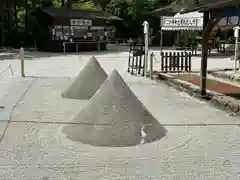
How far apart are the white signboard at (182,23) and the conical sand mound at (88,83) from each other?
8.64 meters

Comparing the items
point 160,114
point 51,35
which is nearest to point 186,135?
point 160,114

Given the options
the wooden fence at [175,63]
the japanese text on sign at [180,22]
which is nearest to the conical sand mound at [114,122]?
the wooden fence at [175,63]

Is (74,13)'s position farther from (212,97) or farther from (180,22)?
(212,97)

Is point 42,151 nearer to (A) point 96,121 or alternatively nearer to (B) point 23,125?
(A) point 96,121

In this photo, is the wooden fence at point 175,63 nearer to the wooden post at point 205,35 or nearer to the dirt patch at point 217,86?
the dirt patch at point 217,86

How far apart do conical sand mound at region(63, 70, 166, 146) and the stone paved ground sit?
22 centimetres

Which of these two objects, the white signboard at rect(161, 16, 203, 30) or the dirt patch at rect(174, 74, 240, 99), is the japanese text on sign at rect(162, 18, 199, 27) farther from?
the dirt patch at rect(174, 74, 240, 99)

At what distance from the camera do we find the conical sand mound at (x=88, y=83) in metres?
11.8

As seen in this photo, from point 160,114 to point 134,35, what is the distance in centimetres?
3846

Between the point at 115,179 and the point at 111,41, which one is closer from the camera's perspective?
the point at 115,179

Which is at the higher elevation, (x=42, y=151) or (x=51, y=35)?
(x=51, y=35)

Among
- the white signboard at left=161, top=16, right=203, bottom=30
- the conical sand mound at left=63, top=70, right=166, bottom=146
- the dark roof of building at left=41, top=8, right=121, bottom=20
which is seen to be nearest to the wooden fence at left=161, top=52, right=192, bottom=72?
the white signboard at left=161, top=16, right=203, bottom=30

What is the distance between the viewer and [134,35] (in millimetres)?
47875

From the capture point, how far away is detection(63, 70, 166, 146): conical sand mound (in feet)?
23.8
